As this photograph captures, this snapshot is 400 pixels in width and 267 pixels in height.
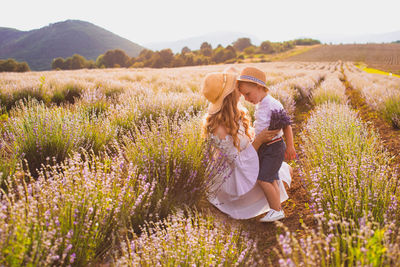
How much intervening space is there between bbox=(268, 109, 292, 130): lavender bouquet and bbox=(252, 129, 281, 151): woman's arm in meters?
0.06

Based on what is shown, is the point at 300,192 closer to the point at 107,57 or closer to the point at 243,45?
the point at 107,57

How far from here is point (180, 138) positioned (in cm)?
263

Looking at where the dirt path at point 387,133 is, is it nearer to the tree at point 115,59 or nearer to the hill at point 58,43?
the tree at point 115,59

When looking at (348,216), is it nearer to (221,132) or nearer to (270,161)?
(270,161)

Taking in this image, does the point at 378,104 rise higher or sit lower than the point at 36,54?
lower

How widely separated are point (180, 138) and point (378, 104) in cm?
590

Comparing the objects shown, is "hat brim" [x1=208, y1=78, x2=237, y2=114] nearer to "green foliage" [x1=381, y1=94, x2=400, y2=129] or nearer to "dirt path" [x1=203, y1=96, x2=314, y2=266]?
"dirt path" [x1=203, y1=96, x2=314, y2=266]

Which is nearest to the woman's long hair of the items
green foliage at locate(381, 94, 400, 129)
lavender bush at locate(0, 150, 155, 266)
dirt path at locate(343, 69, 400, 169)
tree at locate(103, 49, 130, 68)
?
lavender bush at locate(0, 150, 155, 266)

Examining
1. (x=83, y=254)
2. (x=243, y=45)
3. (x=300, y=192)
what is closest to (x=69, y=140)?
(x=83, y=254)

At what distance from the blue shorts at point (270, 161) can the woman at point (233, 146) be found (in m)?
0.09

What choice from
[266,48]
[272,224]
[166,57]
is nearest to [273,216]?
[272,224]

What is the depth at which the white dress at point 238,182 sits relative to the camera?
2.71 meters

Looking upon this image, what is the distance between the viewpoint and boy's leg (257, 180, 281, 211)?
2.72 meters

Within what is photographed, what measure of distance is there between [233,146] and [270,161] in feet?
1.44
